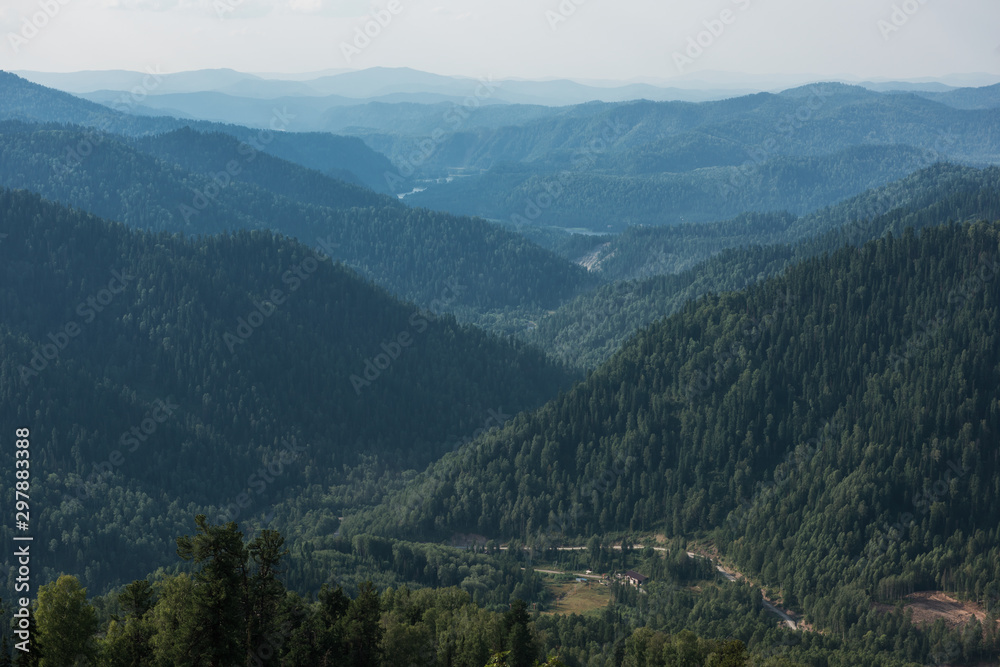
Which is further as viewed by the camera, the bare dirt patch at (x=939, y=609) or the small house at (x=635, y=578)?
the small house at (x=635, y=578)

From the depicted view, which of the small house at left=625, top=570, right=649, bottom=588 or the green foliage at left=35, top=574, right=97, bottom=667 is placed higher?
the green foliage at left=35, top=574, right=97, bottom=667

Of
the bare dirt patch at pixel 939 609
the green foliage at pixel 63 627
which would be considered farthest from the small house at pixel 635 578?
the green foliage at pixel 63 627

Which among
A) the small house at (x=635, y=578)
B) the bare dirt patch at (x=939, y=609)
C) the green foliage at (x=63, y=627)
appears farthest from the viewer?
the small house at (x=635, y=578)

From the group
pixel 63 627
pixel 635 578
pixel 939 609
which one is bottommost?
pixel 635 578

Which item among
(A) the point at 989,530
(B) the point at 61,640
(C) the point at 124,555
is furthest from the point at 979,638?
(C) the point at 124,555

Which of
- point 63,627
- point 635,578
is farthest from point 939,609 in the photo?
point 63,627

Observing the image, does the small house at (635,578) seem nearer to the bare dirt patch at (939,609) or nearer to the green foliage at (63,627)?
the bare dirt patch at (939,609)

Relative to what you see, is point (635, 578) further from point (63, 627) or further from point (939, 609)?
point (63, 627)

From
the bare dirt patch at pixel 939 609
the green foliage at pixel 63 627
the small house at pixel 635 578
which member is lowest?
the small house at pixel 635 578

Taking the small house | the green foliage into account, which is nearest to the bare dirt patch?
the small house

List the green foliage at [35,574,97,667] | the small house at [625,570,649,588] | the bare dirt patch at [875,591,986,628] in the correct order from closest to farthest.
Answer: the green foliage at [35,574,97,667]
the bare dirt patch at [875,591,986,628]
the small house at [625,570,649,588]

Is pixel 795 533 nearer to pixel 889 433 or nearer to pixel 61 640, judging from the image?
pixel 889 433

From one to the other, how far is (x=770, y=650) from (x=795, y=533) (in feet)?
137

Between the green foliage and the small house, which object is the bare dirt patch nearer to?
the small house
